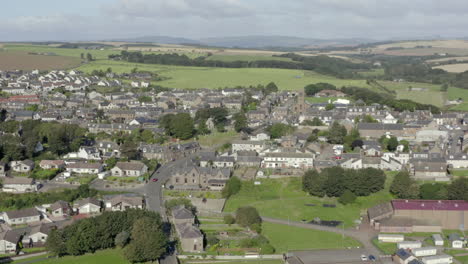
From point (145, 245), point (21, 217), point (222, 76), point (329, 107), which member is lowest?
point (21, 217)

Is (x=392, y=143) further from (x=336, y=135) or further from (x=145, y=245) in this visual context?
(x=145, y=245)

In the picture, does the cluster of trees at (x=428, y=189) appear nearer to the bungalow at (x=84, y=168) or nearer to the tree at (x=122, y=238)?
the tree at (x=122, y=238)

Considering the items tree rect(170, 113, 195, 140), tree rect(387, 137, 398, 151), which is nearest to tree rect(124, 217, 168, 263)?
tree rect(170, 113, 195, 140)

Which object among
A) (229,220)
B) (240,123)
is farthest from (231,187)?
(240,123)

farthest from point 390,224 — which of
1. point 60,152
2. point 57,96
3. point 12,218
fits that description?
point 57,96

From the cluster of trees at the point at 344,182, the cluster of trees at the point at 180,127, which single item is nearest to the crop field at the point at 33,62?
the cluster of trees at the point at 180,127

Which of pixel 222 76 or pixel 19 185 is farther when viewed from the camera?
pixel 222 76
